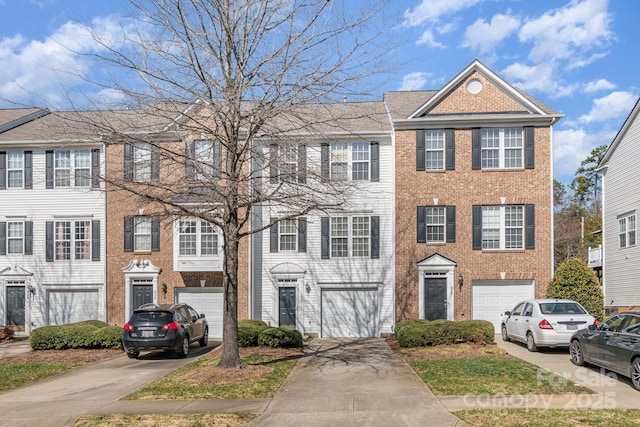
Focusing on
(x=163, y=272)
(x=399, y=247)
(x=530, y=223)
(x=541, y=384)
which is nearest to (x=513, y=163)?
(x=530, y=223)

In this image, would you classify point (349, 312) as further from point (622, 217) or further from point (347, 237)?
point (622, 217)

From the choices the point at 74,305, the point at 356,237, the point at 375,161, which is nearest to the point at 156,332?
the point at 356,237

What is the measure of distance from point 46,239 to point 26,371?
1068cm

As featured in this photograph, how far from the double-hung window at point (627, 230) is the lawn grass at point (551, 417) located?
15576 mm

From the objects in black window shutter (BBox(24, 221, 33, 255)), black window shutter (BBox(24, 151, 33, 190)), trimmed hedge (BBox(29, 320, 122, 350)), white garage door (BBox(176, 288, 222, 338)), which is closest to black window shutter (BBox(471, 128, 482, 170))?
white garage door (BBox(176, 288, 222, 338))

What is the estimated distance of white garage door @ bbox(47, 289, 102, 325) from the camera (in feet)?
80.1

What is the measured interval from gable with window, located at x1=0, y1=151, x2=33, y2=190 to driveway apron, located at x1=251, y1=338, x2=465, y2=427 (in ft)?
51.1

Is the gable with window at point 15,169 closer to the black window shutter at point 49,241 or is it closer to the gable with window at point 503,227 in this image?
the black window shutter at point 49,241

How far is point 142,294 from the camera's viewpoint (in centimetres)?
2381

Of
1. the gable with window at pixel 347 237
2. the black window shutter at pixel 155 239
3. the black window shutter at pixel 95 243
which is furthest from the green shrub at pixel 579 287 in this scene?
the black window shutter at pixel 95 243

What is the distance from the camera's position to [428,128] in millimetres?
22812

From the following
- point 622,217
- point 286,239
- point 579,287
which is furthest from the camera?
point 622,217

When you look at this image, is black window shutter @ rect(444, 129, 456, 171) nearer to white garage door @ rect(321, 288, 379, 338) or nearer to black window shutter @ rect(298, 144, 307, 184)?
white garage door @ rect(321, 288, 379, 338)

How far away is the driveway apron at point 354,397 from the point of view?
9.08 m
